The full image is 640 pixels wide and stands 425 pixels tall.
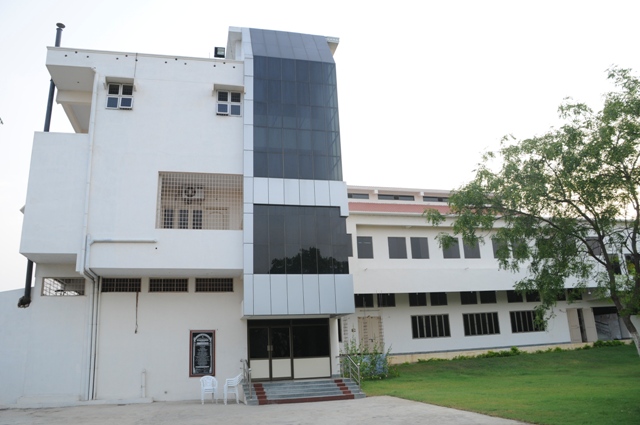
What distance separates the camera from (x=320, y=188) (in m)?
18.8

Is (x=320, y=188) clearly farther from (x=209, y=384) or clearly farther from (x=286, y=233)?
(x=209, y=384)

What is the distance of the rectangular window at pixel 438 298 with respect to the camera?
27109mm

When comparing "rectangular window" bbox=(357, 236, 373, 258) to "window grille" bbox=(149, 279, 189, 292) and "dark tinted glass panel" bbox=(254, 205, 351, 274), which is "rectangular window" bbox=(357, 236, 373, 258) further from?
"window grille" bbox=(149, 279, 189, 292)

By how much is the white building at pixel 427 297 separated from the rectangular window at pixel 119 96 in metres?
11.5

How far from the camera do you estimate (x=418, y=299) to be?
2683 centimetres

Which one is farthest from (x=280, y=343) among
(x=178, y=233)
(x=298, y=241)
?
(x=178, y=233)

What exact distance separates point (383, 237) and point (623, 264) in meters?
12.8

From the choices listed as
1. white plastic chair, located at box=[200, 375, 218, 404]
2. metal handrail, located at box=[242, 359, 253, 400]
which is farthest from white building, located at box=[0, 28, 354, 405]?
white plastic chair, located at box=[200, 375, 218, 404]

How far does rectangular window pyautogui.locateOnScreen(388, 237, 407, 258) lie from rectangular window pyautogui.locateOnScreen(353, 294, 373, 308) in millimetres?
2436

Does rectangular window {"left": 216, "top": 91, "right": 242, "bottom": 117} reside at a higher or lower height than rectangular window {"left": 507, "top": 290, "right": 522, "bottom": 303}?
higher

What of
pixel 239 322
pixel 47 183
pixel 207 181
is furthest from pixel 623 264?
pixel 47 183

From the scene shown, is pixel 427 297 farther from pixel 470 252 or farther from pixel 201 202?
pixel 201 202

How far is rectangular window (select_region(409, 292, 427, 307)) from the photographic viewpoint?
1051 inches

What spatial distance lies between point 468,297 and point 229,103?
1655 cm
